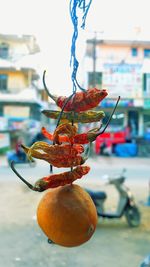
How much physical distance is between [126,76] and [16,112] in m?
4.50

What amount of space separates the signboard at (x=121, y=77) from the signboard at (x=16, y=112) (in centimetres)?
360

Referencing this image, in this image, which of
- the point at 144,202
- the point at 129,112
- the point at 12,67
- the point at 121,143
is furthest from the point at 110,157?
the point at 144,202

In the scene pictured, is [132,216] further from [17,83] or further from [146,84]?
[17,83]

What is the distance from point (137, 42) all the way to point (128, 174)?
227 inches

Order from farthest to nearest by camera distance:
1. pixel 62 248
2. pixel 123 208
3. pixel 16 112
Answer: pixel 16 112 → pixel 123 208 → pixel 62 248

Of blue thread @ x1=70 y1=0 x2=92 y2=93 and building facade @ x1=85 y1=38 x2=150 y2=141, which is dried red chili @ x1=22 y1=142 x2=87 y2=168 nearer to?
blue thread @ x1=70 y1=0 x2=92 y2=93

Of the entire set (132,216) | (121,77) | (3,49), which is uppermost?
(3,49)

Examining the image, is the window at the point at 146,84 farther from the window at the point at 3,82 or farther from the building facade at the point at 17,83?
the window at the point at 3,82

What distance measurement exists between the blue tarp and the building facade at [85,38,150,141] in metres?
0.72

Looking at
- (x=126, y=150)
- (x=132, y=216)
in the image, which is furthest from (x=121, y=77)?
(x=132, y=216)

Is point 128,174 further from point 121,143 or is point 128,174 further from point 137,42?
point 137,42

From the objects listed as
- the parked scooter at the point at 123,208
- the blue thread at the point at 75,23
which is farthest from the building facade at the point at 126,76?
the blue thread at the point at 75,23

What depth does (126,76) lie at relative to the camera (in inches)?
416

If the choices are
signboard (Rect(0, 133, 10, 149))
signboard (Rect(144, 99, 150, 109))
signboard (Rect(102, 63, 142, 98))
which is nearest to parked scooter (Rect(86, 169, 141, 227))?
signboard (Rect(102, 63, 142, 98))
